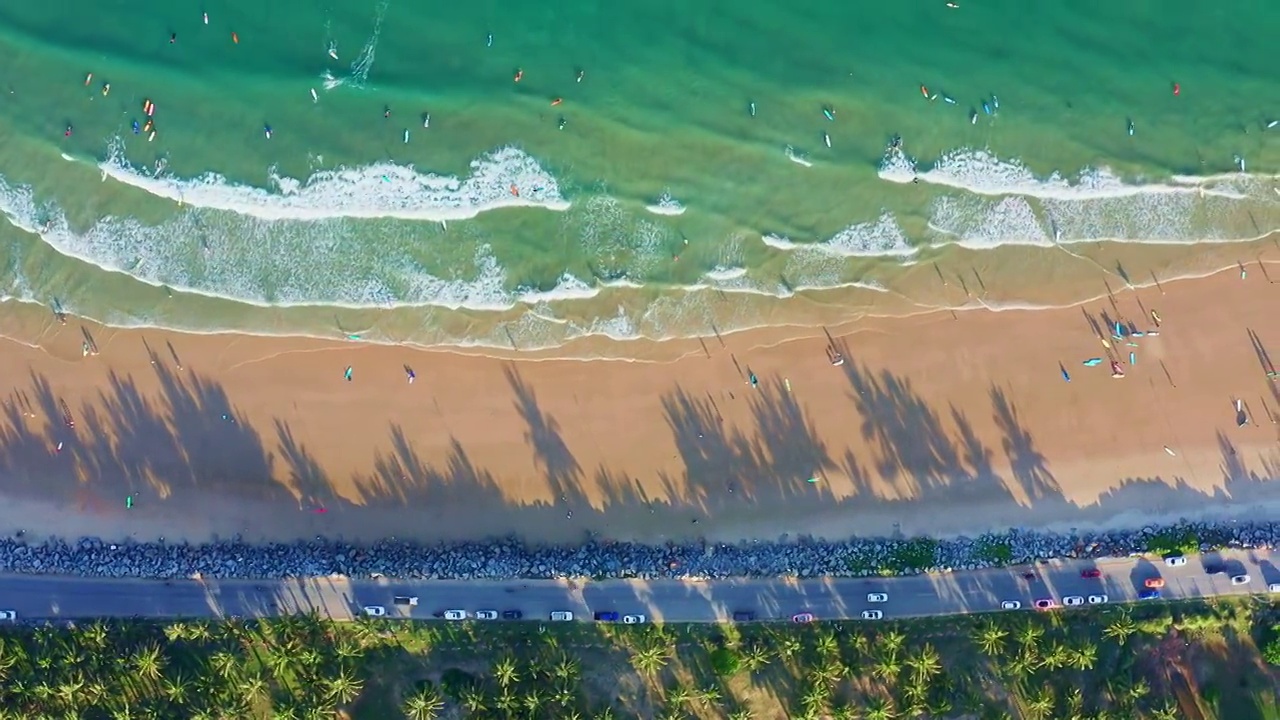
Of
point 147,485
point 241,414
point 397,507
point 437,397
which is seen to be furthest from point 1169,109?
point 147,485

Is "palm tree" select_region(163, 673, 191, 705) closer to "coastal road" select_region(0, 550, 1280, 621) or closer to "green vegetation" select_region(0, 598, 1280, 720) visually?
"green vegetation" select_region(0, 598, 1280, 720)

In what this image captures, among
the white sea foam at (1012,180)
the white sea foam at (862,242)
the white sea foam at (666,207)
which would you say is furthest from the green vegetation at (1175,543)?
the white sea foam at (666,207)

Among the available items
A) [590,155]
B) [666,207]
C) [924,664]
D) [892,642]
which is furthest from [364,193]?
[924,664]

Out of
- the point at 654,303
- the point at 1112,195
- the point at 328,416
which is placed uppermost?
the point at 1112,195

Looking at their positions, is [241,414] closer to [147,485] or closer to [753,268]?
[147,485]

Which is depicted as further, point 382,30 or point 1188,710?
point 382,30

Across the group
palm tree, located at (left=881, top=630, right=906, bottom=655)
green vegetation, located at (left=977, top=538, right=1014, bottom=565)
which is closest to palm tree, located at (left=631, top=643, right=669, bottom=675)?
palm tree, located at (left=881, top=630, right=906, bottom=655)

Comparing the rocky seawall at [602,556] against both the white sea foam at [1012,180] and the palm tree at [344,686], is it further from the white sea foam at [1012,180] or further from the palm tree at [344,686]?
the white sea foam at [1012,180]
